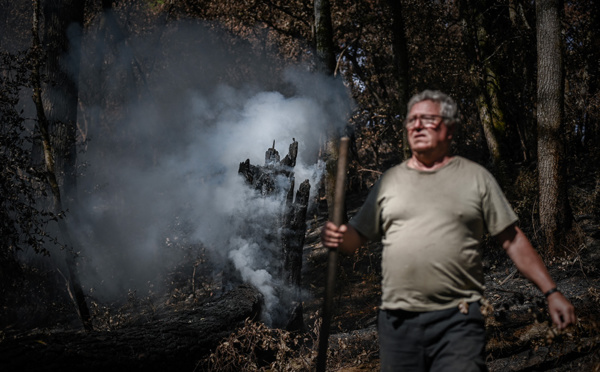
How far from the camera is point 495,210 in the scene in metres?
2.41

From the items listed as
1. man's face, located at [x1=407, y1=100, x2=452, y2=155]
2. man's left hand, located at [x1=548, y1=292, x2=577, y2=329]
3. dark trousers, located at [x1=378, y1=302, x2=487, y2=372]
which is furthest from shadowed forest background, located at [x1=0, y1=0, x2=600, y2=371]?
man's face, located at [x1=407, y1=100, x2=452, y2=155]

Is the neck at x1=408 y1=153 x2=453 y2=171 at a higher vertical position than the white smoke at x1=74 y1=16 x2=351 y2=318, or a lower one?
lower

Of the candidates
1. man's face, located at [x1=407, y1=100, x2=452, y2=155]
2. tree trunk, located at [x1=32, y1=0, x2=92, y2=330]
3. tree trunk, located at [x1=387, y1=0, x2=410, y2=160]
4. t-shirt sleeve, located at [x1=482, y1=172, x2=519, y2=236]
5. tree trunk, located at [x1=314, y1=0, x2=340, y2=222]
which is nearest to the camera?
t-shirt sleeve, located at [x1=482, y1=172, x2=519, y2=236]

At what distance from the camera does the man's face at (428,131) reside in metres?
2.52

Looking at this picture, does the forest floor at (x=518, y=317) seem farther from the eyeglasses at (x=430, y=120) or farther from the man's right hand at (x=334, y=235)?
the eyeglasses at (x=430, y=120)

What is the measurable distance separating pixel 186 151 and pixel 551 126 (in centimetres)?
1913

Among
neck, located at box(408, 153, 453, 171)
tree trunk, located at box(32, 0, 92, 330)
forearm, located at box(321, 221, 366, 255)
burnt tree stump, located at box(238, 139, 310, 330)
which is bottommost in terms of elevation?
forearm, located at box(321, 221, 366, 255)

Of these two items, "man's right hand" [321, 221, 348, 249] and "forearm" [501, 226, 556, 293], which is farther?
"man's right hand" [321, 221, 348, 249]

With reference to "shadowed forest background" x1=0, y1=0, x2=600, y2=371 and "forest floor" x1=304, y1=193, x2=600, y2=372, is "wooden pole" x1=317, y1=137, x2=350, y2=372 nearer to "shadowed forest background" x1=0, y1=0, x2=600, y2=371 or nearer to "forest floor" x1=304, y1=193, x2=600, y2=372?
"forest floor" x1=304, y1=193, x2=600, y2=372

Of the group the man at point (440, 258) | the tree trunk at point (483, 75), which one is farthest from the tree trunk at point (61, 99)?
the tree trunk at point (483, 75)

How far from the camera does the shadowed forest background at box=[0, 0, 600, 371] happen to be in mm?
5238

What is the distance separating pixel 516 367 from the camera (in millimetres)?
4152

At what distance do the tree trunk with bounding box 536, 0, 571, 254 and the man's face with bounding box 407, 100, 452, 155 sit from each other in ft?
18.9

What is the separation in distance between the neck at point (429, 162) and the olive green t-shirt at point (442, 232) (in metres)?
0.06
